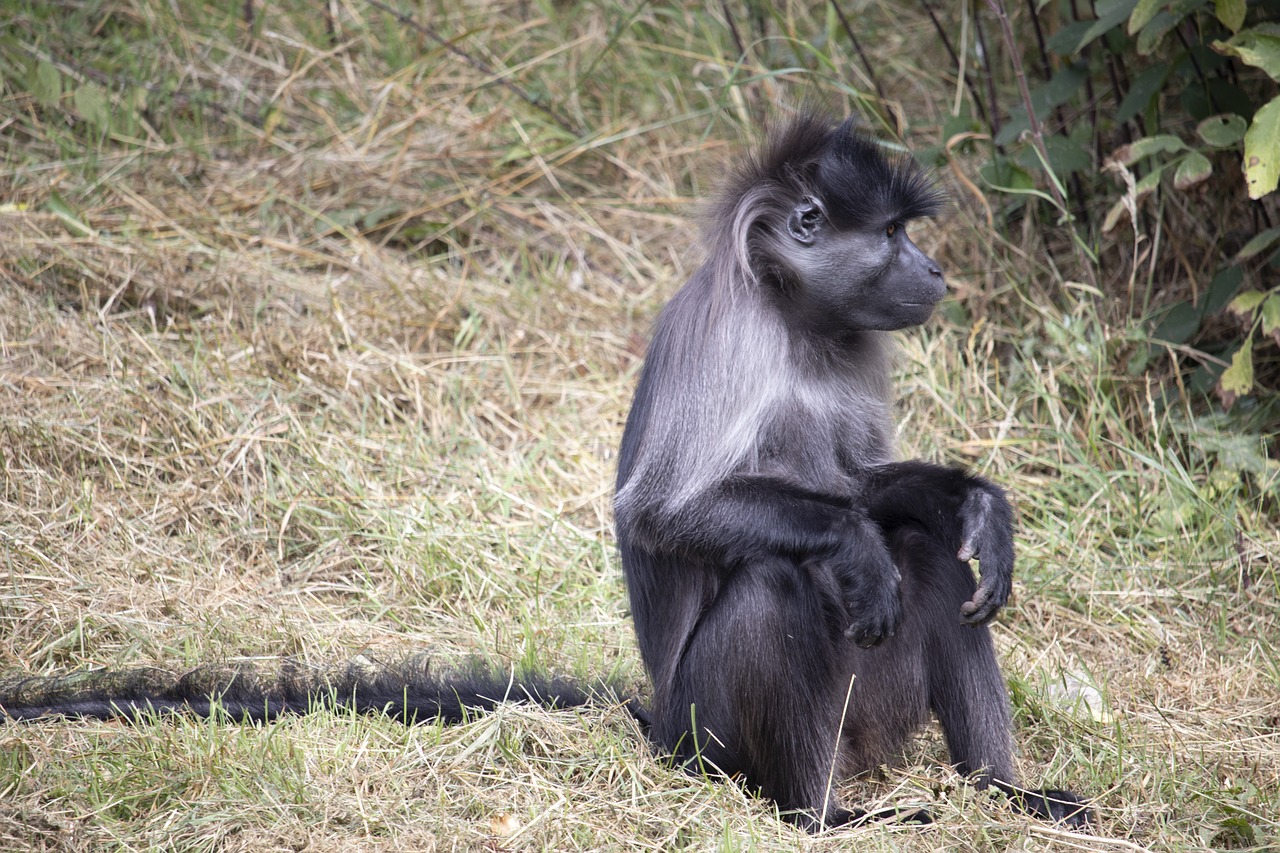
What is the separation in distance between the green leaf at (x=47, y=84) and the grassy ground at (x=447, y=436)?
17mm

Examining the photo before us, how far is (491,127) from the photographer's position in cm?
631

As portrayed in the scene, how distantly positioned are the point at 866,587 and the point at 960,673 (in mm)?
434

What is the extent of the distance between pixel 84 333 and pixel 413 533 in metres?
1.76

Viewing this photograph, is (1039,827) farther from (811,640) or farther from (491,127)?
(491,127)

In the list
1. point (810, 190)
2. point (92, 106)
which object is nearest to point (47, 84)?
point (92, 106)

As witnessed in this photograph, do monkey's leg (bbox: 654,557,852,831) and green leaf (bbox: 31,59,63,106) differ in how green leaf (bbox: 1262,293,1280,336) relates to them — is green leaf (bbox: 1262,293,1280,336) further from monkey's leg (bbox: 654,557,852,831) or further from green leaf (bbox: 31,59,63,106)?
green leaf (bbox: 31,59,63,106)

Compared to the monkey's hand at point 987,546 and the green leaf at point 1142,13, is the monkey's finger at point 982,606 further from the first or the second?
the green leaf at point 1142,13

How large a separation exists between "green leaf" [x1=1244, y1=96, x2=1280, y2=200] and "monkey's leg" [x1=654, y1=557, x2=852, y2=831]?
1.92m

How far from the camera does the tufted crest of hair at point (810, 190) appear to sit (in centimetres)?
323

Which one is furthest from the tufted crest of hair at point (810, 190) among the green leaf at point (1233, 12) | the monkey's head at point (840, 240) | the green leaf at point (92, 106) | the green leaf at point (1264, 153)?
the green leaf at point (92, 106)

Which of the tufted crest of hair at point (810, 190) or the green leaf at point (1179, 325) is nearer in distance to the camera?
the tufted crest of hair at point (810, 190)

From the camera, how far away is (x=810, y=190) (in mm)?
3254

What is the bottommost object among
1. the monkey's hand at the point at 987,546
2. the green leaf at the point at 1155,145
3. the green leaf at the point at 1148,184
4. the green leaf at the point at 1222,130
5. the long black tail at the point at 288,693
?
the long black tail at the point at 288,693

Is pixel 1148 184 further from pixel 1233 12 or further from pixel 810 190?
pixel 810 190
